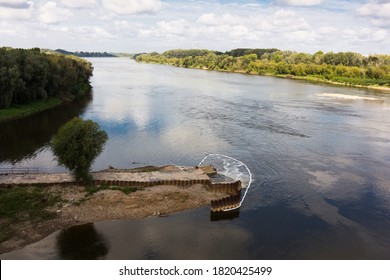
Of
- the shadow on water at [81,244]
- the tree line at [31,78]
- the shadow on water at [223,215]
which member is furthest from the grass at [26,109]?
the shadow on water at [223,215]

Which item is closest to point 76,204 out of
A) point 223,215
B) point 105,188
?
point 105,188

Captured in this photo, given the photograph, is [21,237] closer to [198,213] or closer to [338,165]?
[198,213]

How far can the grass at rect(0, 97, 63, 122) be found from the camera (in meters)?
84.6

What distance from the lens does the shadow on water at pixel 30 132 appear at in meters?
63.1

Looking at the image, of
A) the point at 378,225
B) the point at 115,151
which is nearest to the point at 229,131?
the point at 115,151

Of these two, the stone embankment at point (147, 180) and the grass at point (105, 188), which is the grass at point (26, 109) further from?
the grass at point (105, 188)

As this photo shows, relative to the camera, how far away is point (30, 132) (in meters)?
76.6

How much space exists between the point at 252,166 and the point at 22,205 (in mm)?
33398

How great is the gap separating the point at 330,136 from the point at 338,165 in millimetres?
20548

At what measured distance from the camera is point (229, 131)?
271ft

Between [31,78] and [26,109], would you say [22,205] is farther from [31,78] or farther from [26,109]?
[31,78]

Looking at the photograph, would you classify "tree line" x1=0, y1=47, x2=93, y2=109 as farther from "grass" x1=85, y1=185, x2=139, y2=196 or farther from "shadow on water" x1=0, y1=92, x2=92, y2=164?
"grass" x1=85, y1=185, x2=139, y2=196

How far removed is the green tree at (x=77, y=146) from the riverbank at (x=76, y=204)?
2.82 meters

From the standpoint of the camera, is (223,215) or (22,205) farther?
(223,215)
